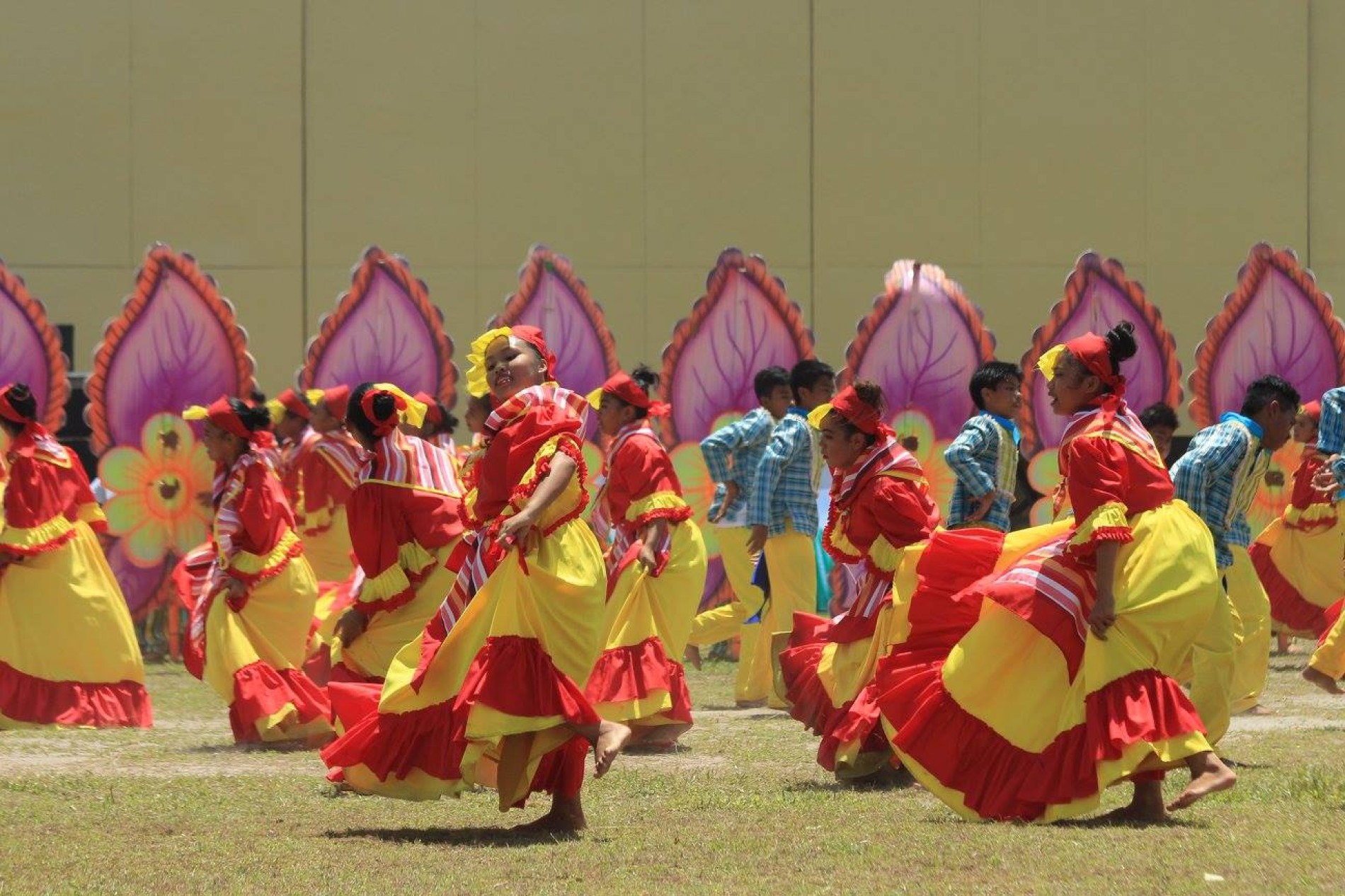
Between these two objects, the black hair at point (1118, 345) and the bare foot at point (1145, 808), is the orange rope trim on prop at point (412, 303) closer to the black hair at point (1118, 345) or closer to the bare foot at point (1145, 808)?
the black hair at point (1118, 345)

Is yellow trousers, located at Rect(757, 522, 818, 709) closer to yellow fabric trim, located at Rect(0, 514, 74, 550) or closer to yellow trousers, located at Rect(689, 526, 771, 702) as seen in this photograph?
yellow trousers, located at Rect(689, 526, 771, 702)

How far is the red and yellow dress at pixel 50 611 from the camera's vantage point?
10.9 m

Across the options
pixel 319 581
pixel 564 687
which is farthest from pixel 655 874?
pixel 319 581

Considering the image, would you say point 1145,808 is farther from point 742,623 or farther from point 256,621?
point 742,623

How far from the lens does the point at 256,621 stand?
34.2 ft

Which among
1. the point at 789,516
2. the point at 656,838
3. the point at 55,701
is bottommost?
the point at 55,701

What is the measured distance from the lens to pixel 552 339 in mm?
14875

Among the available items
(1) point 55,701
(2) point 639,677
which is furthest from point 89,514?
(2) point 639,677

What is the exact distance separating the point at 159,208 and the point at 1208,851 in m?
12.1

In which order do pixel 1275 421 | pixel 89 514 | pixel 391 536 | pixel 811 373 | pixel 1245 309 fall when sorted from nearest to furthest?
pixel 391 536, pixel 1275 421, pixel 89 514, pixel 811 373, pixel 1245 309

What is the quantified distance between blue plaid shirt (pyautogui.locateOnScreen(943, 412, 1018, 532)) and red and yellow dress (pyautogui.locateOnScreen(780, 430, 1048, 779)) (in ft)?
6.25

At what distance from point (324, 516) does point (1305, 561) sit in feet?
22.1

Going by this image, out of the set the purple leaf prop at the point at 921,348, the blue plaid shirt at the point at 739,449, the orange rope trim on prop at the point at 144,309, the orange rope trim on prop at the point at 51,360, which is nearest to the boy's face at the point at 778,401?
the blue plaid shirt at the point at 739,449

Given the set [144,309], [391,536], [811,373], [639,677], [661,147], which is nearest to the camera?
[391,536]
